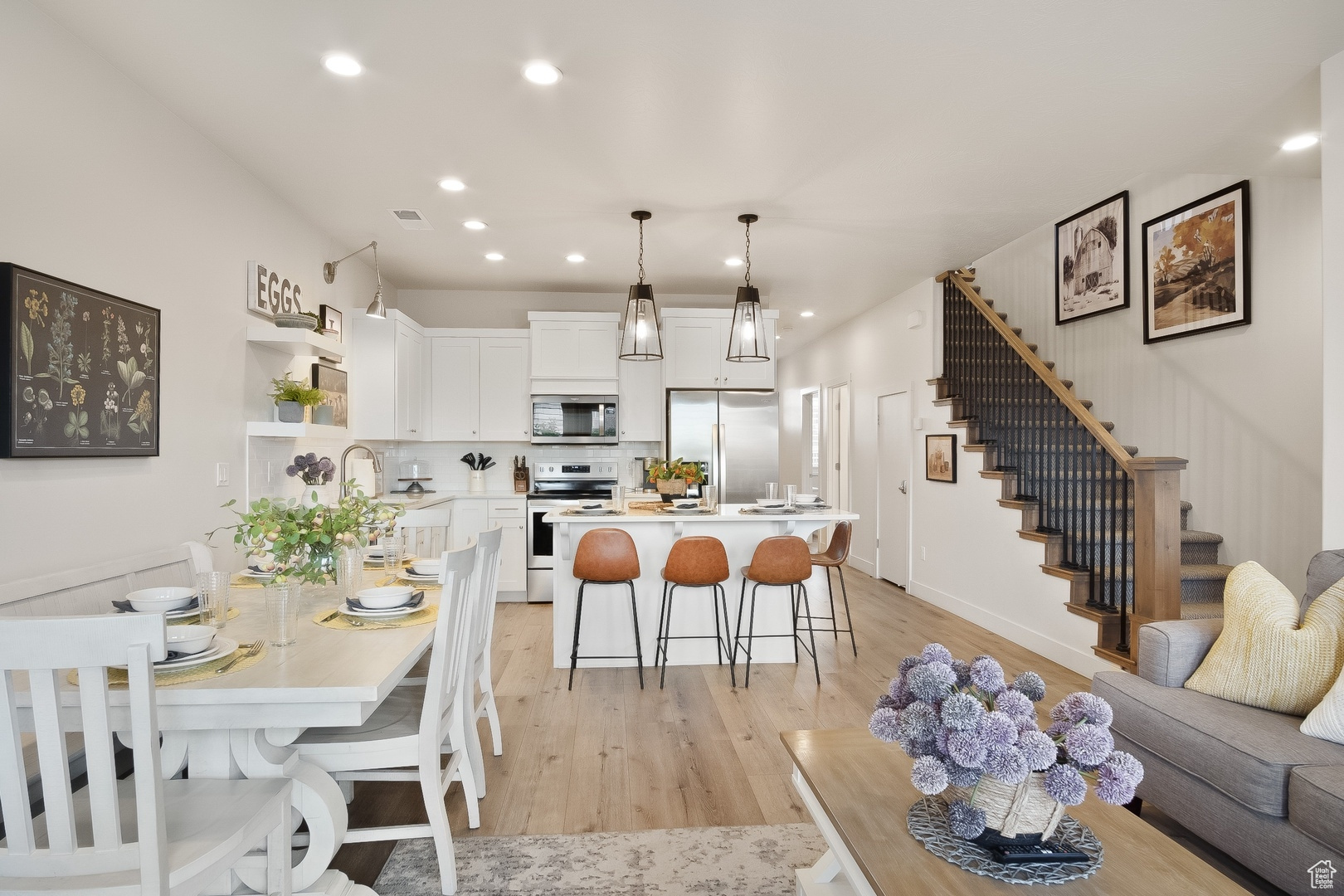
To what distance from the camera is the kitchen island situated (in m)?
4.22

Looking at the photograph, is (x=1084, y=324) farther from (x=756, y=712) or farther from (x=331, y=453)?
(x=331, y=453)

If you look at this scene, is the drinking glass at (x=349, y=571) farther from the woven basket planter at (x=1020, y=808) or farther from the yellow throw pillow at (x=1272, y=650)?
the yellow throw pillow at (x=1272, y=650)

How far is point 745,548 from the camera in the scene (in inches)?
174

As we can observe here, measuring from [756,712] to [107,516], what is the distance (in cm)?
288

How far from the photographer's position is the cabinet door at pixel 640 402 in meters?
6.39

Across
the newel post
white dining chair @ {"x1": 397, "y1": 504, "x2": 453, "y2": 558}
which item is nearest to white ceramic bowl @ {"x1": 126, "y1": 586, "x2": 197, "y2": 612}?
white dining chair @ {"x1": 397, "y1": 504, "x2": 453, "y2": 558}

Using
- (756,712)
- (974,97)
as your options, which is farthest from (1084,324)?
(756,712)

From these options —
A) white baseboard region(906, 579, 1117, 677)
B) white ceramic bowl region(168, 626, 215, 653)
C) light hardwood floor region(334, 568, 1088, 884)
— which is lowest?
light hardwood floor region(334, 568, 1088, 884)

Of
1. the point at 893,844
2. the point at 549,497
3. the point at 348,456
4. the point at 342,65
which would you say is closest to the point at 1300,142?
the point at 893,844

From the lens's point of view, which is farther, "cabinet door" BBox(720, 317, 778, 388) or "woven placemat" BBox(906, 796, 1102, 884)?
"cabinet door" BBox(720, 317, 778, 388)

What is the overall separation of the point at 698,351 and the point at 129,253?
427 centimetres

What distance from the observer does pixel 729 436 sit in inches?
255

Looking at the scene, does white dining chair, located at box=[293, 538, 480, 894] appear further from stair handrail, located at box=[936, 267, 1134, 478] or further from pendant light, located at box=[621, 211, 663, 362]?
stair handrail, located at box=[936, 267, 1134, 478]

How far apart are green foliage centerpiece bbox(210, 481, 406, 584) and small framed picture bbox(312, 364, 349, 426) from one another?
226 centimetres
